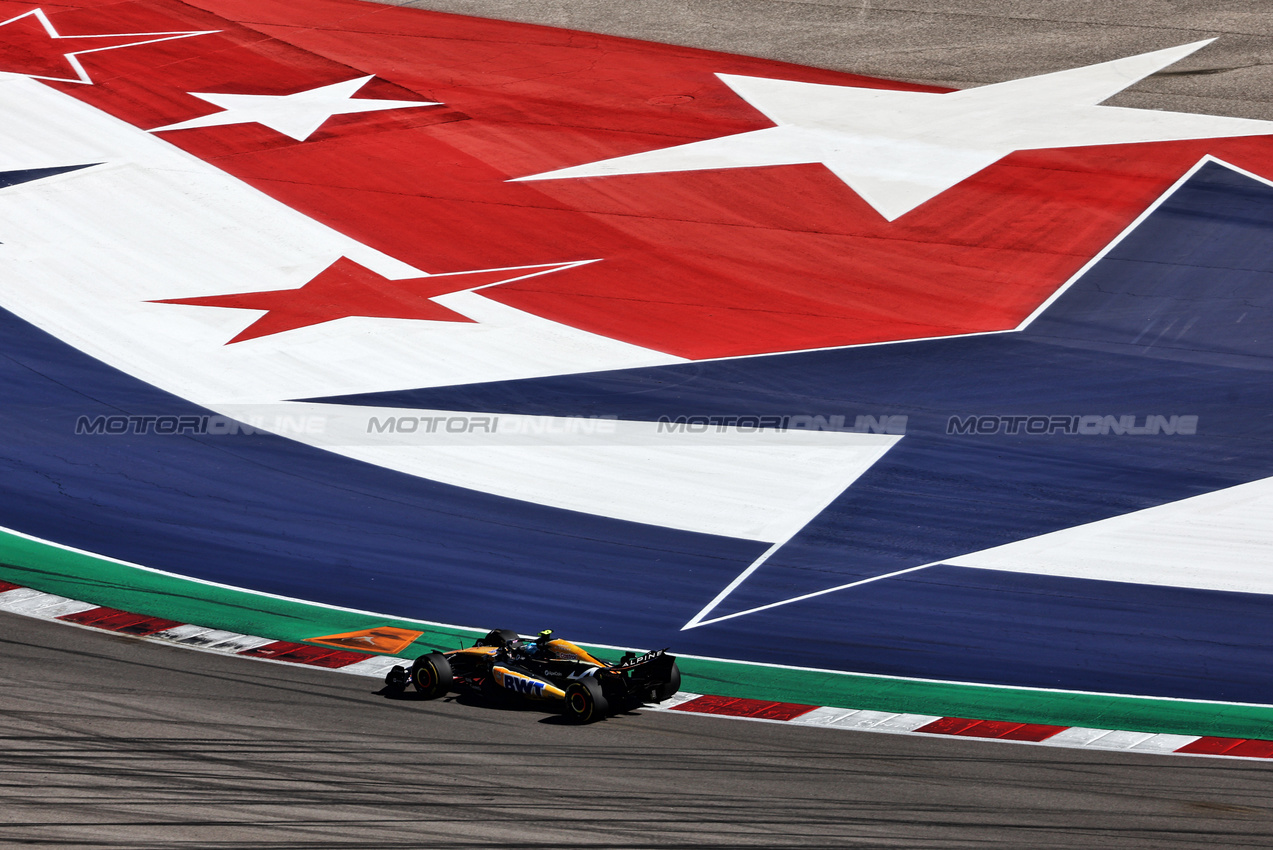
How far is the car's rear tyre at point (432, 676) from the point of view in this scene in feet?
33.7

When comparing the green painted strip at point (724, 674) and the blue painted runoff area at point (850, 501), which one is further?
the blue painted runoff area at point (850, 501)

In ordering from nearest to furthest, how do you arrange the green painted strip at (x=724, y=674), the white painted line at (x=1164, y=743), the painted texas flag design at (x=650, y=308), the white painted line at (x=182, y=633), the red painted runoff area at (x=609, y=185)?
the white painted line at (x=1164, y=743) < the green painted strip at (x=724, y=674) < the white painted line at (x=182, y=633) < the painted texas flag design at (x=650, y=308) < the red painted runoff area at (x=609, y=185)

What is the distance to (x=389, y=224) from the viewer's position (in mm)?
19219

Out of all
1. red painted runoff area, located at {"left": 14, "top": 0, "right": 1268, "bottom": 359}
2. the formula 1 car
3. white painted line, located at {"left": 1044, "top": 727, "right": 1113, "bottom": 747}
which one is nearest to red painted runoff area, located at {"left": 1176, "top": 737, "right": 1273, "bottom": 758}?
white painted line, located at {"left": 1044, "top": 727, "right": 1113, "bottom": 747}

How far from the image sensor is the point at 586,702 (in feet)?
32.2

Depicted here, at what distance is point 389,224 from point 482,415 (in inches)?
210

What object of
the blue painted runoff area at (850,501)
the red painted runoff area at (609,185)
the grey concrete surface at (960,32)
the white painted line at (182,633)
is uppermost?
the grey concrete surface at (960,32)

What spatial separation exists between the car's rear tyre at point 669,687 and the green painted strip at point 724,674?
0.55 m

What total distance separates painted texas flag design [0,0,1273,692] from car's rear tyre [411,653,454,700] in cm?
171

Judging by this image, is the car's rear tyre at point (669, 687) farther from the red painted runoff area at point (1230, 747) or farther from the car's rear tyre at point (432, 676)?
the red painted runoff area at point (1230, 747)

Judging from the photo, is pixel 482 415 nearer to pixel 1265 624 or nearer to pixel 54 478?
pixel 54 478

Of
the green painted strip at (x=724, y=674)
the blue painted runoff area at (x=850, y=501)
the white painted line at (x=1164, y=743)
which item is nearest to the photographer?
the white painted line at (x=1164, y=743)

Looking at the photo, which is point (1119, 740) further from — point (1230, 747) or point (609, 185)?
point (609, 185)

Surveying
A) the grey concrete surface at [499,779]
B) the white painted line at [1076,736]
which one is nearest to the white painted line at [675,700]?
the grey concrete surface at [499,779]
